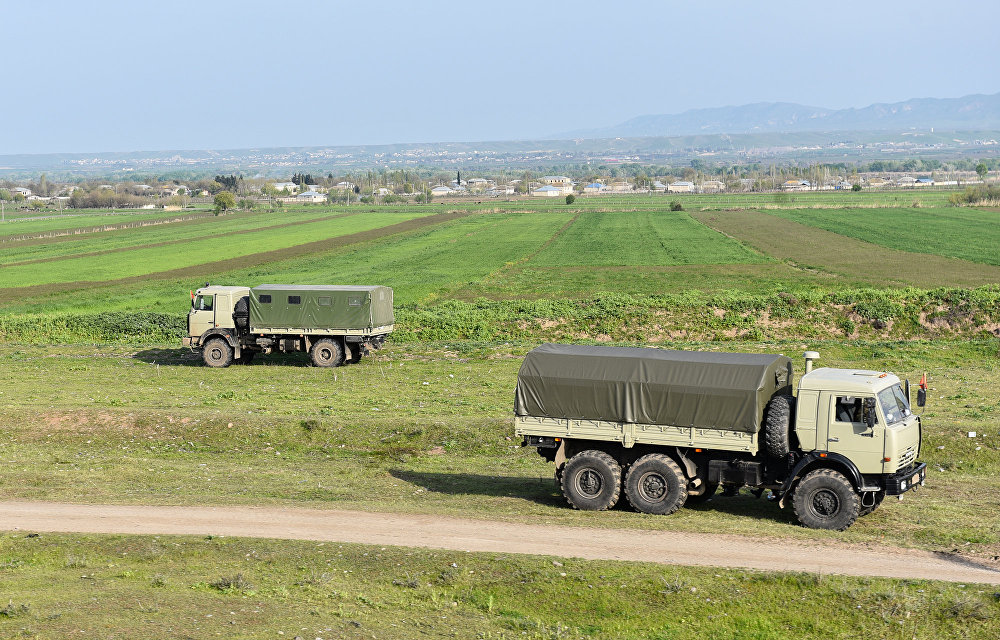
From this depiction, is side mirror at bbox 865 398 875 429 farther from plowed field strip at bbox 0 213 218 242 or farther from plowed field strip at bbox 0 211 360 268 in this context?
plowed field strip at bbox 0 213 218 242

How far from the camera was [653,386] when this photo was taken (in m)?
21.9

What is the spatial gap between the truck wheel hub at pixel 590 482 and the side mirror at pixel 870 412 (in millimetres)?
5587

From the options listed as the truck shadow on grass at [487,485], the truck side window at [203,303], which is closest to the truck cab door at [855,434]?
the truck shadow on grass at [487,485]

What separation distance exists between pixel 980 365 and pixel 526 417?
1051 inches

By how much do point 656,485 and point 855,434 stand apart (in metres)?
4.16

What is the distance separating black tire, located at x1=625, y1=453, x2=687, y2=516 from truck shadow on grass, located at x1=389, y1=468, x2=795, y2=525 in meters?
0.61

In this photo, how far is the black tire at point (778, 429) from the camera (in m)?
21.4

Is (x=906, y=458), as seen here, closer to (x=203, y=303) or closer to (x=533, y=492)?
(x=533, y=492)

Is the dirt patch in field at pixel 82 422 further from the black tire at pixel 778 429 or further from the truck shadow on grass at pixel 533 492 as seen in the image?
the black tire at pixel 778 429

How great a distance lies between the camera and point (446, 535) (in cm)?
2064

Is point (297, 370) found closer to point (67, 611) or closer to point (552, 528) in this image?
point (552, 528)

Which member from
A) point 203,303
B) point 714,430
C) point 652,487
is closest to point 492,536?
point 652,487

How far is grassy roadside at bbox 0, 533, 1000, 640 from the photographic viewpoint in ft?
51.8

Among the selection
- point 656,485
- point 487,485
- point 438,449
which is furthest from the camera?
point 438,449
